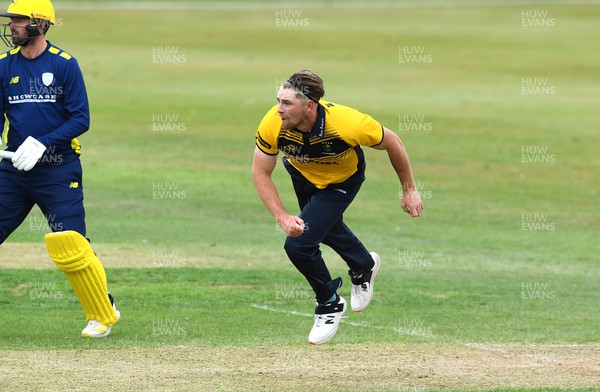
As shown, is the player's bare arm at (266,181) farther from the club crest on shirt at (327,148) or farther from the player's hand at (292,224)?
the club crest on shirt at (327,148)

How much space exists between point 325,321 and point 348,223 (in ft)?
32.2

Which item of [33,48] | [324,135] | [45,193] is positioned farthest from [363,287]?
[33,48]

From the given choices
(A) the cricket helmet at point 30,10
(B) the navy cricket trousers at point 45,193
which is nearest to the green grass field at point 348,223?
(B) the navy cricket trousers at point 45,193

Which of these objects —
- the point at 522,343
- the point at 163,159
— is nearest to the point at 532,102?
the point at 163,159

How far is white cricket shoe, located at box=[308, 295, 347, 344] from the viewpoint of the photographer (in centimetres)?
1043

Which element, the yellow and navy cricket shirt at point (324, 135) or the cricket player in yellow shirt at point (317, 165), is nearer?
the cricket player in yellow shirt at point (317, 165)

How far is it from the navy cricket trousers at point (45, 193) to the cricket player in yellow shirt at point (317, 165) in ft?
6.30

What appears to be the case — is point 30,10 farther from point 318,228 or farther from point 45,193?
point 318,228

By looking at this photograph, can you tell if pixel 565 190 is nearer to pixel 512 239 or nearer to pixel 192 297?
pixel 512 239

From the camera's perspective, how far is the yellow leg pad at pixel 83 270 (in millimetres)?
10508

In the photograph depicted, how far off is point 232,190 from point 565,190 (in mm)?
7120

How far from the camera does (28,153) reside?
10.2 meters

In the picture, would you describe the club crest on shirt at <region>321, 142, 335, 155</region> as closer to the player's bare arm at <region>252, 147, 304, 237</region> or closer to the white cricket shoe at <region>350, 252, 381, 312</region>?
the player's bare arm at <region>252, 147, 304, 237</region>

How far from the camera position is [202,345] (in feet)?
35.5
